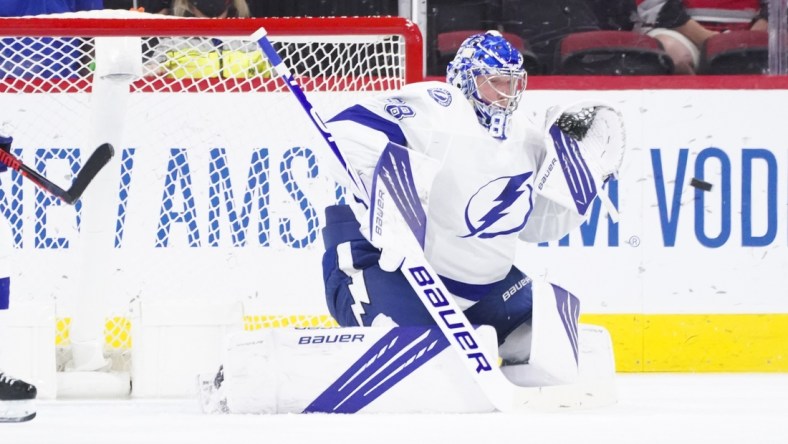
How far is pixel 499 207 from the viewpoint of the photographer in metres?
3.20

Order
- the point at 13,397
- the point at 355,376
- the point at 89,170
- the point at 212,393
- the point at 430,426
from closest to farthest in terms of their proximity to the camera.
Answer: the point at 430,426 < the point at 13,397 < the point at 355,376 < the point at 212,393 < the point at 89,170

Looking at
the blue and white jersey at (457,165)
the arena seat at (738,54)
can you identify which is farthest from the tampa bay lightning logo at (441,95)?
the arena seat at (738,54)

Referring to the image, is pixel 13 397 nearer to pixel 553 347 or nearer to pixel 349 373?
pixel 349 373

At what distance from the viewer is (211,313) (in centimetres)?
372

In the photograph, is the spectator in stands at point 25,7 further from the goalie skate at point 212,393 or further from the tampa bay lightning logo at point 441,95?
the goalie skate at point 212,393

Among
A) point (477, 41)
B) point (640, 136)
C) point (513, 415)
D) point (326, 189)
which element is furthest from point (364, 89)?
point (513, 415)

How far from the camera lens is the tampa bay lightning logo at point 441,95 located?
318 cm

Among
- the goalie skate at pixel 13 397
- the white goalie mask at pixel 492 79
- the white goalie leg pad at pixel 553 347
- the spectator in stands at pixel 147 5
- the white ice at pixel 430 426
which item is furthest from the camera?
the spectator in stands at pixel 147 5

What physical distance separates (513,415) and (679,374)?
1714 mm

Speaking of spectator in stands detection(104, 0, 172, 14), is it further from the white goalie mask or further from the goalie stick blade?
the white goalie mask

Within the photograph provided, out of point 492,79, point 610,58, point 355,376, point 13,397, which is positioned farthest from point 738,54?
point 13,397

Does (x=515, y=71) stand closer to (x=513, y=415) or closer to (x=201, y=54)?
(x=513, y=415)

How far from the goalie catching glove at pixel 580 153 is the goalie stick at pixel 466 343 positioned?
39cm

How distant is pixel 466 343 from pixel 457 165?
0.47 m
